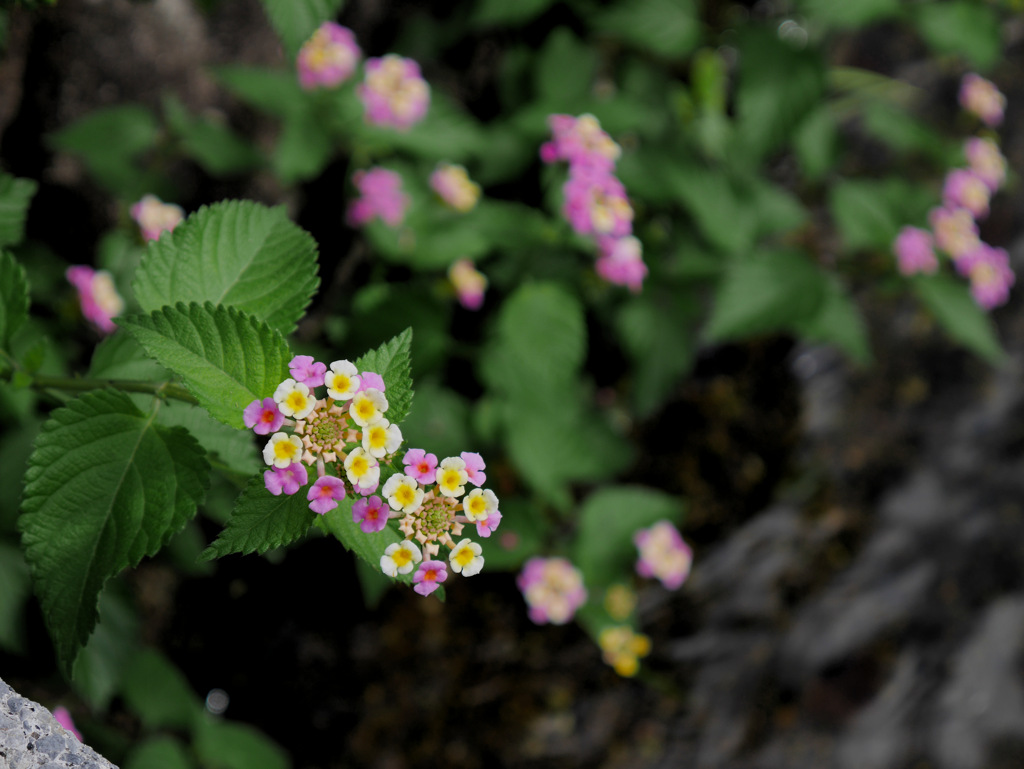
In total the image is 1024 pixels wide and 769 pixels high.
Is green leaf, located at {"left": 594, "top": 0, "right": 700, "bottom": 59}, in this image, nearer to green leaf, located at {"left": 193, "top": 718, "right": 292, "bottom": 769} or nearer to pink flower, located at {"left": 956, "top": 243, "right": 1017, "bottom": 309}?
pink flower, located at {"left": 956, "top": 243, "right": 1017, "bottom": 309}

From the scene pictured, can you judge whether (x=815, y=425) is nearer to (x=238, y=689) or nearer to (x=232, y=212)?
(x=238, y=689)

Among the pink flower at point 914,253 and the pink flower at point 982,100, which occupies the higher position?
the pink flower at point 982,100

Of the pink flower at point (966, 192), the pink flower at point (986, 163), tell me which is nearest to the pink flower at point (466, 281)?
the pink flower at point (966, 192)

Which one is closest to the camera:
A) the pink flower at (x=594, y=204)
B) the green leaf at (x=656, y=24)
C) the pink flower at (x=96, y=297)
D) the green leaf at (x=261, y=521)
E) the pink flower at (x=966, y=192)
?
the green leaf at (x=261, y=521)

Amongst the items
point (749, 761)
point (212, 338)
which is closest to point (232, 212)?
point (212, 338)

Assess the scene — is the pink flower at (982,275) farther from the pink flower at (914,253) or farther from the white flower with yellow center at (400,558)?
the white flower with yellow center at (400,558)

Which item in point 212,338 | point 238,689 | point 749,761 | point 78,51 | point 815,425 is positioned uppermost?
point 815,425

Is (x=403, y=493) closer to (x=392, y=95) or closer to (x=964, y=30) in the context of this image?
(x=392, y=95)
